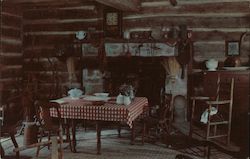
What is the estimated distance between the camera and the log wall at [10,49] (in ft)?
30.3

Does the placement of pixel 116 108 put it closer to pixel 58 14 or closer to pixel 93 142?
pixel 93 142

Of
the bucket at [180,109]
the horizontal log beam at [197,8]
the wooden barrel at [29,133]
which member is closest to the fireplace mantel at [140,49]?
the horizontal log beam at [197,8]

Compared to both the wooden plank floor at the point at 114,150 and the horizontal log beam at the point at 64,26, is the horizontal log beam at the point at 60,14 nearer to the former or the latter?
the horizontal log beam at the point at 64,26

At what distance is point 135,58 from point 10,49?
342 cm

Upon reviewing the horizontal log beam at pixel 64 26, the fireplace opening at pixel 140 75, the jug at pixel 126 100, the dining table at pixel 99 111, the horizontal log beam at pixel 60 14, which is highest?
the horizontal log beam at pixel 60 14

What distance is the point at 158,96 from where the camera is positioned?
9398 mm

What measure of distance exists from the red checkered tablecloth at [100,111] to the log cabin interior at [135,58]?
1.02 metres

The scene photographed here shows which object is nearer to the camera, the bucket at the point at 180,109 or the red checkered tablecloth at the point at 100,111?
the red checkered tablecloth at the point at 100,111

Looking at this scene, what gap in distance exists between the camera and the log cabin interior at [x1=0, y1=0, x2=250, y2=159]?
26.0 feet

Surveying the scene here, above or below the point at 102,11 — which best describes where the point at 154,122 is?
below

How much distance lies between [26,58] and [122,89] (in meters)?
4.74

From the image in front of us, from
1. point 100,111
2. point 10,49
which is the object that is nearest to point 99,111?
point 100,111

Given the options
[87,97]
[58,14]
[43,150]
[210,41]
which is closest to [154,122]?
[87,97]

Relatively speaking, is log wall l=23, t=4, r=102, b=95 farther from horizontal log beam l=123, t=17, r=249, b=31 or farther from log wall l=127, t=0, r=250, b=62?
log wall l=127, t=0, r=250, b=62
